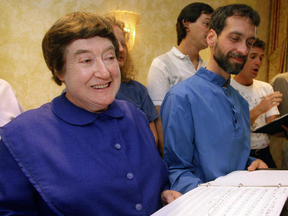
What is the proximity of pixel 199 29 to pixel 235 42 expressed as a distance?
2.56 feet

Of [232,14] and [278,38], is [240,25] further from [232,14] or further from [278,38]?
[278,38]

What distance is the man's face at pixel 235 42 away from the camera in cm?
137

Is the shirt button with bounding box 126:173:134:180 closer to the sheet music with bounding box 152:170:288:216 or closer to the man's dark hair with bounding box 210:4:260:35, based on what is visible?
the sheet music with bounding box 152:170:288:216

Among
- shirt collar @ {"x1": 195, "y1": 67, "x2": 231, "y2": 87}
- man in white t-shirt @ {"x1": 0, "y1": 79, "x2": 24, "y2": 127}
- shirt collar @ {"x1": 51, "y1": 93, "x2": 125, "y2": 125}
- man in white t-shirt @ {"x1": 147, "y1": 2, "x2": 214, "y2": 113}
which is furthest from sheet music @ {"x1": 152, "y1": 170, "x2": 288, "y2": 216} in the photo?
man in white t-shirt @ {"x1": 147, "y1": 2, "x2": 214, "y2": 113}

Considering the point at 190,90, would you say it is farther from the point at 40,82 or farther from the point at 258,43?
the point at 40,82

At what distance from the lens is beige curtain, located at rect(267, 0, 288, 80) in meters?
4.11

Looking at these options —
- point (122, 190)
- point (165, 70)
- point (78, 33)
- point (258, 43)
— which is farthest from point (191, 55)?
point (122, 190)

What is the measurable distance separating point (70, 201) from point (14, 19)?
6.98ft

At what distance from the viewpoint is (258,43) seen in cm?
249

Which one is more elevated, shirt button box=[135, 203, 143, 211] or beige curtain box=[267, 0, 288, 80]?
beige curtain box=[267, 0, 288, 80]

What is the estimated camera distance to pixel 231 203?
2.41 feet

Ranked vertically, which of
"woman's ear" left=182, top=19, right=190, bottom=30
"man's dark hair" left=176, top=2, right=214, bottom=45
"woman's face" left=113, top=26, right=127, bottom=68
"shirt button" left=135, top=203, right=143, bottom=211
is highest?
"man's dark hair" left=176, top=2, right=214, bottom=45

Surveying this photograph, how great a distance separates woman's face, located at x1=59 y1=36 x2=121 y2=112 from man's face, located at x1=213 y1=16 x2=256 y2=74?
72 cm

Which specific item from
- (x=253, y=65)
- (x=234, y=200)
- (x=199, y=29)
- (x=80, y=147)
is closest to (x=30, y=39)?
(x=199, y=29)
